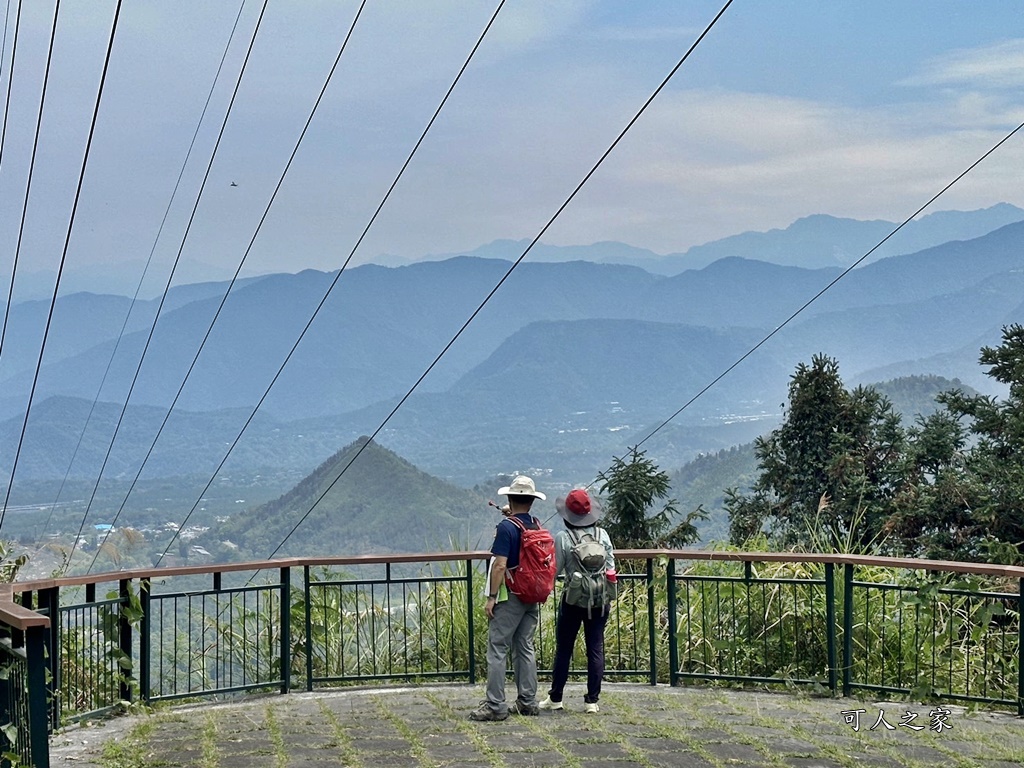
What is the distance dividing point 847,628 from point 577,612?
6.77 feet

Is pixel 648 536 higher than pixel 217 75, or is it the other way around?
pixel 217 75

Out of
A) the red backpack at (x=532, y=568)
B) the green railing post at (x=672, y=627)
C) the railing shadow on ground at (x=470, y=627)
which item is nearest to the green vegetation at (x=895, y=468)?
the railing shadow on ground at (x=470, y=627)

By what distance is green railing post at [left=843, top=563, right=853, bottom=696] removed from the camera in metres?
8.91

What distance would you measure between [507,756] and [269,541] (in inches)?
3110

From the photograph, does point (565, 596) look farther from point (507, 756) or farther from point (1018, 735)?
point (1018, 735)

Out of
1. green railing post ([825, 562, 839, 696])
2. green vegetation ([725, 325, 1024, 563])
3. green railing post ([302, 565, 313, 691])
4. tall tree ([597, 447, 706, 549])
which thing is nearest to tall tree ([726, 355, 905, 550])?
green vegetation ([725, 325, 1024, 563])

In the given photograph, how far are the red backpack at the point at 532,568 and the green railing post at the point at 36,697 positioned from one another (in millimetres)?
3304

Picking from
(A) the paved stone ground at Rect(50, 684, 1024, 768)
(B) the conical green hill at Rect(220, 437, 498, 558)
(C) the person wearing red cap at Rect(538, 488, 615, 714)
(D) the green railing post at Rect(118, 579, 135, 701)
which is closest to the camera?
(A) the paved stone ground at Rect(50, 684, 1024, 768)

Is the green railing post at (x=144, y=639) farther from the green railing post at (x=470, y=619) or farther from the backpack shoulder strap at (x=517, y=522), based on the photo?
the backpack shoulder strap at (x=517, y=522)

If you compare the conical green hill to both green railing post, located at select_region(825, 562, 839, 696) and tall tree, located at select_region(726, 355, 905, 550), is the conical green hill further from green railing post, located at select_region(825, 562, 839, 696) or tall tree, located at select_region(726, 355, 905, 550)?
green railing post, located at select_region(825, 562, 839, 696)

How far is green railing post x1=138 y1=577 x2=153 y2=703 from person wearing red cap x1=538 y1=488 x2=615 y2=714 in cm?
294

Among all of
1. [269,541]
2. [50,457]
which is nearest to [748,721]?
[269,541]

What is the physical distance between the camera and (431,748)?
745cm

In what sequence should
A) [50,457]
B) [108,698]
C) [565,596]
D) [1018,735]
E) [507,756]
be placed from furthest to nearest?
[50,457]
[108,698]
[565,596]
[1018,735]
[507,756]
